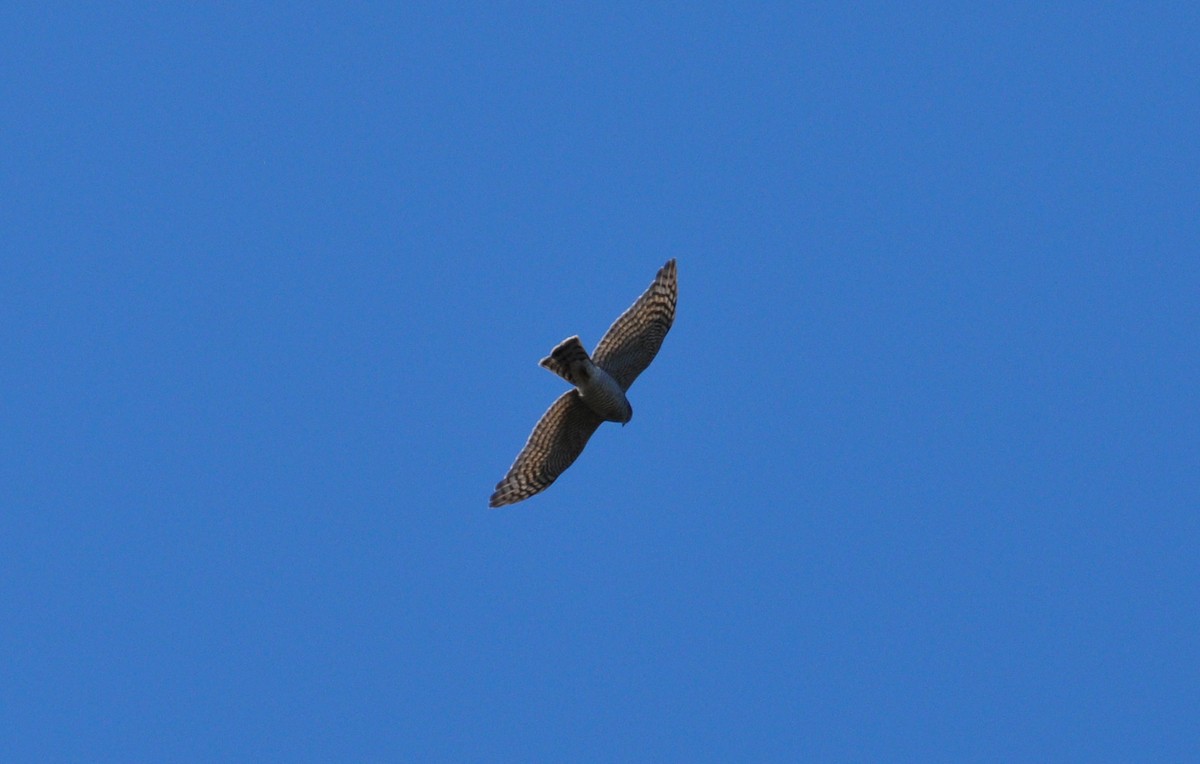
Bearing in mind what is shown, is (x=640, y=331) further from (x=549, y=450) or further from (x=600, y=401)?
(x=549, y=450)

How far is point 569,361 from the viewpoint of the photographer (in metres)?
23.2

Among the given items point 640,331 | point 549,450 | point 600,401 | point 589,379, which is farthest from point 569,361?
point 549,450

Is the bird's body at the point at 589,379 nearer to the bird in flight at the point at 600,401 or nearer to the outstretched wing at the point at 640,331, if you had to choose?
the bird in flight at the point at 600,401

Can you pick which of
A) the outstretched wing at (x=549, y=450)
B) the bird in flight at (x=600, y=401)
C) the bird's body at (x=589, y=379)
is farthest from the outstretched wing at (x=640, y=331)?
the outstretched wing at (x=549, y=450)

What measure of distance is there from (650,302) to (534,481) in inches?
125

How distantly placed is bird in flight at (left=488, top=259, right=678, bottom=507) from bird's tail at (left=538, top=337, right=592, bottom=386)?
0.43m

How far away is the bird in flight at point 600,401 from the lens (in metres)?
24.3

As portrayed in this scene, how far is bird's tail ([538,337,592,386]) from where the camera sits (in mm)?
22984

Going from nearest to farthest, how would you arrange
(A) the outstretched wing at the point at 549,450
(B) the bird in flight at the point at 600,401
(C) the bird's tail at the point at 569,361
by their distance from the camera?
1. (C) the bird's tail at the point at 569,361
2. (B) the bird in flight at the point at 600,401
3. (A) the outstretched wing at the point at 549,450

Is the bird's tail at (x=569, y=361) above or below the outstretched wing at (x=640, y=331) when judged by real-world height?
below

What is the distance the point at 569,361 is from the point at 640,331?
173 cm

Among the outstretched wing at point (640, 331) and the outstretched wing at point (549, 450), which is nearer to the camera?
the outstretched wing at point (640, 331)

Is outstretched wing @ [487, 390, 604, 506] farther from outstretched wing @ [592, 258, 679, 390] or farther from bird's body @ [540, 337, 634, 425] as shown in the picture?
outstretched wing @ [592, 258, 679, 390]

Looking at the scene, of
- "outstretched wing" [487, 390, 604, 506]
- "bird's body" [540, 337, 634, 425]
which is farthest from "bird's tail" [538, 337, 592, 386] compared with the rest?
"outstretched wing" [487, 390, 604, 506]
